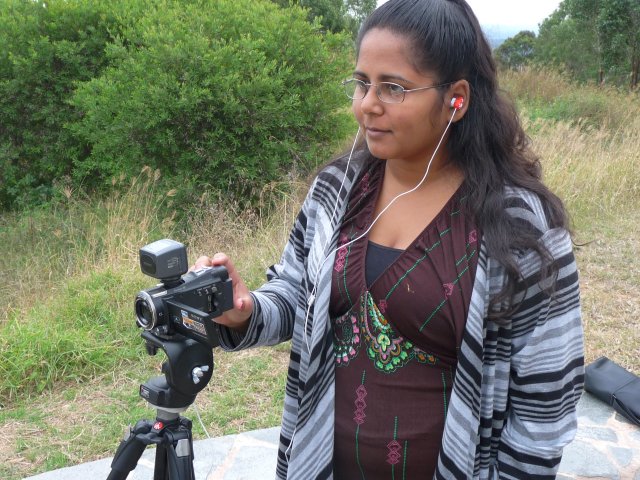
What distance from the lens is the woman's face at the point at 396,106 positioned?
152 centimetres

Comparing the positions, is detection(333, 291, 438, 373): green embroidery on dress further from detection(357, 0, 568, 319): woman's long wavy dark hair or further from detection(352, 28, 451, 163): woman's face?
detection(352, 28, 451, 163): woman's face

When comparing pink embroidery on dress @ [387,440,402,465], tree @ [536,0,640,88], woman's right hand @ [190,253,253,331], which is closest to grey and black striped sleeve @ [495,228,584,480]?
pink embroidery on dress @ [387,440,402,465]

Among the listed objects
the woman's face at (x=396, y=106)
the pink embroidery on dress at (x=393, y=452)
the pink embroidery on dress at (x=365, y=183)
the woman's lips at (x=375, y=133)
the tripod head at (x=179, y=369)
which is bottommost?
the pink embroidery on dress at (x=393, y=452)

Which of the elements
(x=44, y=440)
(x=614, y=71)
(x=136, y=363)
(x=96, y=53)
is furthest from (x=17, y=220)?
(x=614, y=71)

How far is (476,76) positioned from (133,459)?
123cm

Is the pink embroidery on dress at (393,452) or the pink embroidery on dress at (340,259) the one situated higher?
the pink embroidery on dress at (340,259)

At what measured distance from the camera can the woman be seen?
1.46 metres

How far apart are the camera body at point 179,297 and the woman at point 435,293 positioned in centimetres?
10

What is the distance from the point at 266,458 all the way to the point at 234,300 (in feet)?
5.19

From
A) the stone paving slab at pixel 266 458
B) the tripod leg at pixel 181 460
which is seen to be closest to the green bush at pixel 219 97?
the stone paving slab at pixel 266 458

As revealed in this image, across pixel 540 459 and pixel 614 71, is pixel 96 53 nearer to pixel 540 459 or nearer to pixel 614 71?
pixel 540 459

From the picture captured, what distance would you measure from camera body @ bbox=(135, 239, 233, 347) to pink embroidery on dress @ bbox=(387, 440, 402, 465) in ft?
1.55

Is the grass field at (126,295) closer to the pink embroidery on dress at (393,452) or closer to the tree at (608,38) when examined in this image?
the pink embroidery on dress at (393,452)

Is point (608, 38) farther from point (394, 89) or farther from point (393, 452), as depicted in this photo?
point (393, 452)
